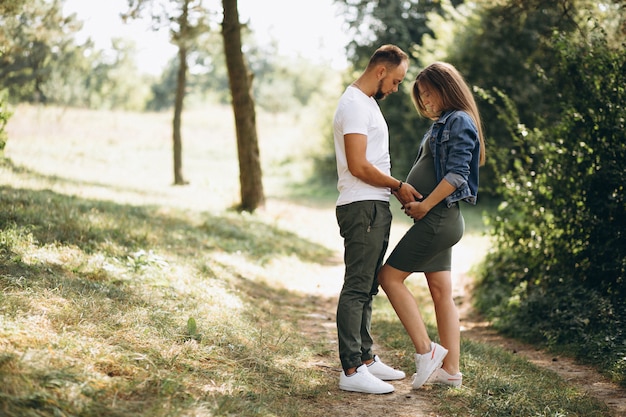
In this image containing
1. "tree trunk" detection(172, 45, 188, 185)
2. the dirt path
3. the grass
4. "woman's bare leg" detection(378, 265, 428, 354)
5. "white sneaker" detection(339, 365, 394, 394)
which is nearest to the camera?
the grass

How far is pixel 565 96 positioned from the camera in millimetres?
6609

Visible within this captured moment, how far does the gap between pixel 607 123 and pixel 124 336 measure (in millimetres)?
4976

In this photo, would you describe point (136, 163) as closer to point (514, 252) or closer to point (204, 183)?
point (204, 183)

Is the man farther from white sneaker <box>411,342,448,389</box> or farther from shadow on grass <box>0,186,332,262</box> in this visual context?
A: shadow on grass <box>0,186,332,262</box>

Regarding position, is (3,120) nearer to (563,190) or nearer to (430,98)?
(430,98)

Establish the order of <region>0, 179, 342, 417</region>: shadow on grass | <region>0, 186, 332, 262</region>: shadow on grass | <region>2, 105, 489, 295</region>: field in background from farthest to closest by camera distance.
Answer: <region>2, 105, 489, 295</region>: field in background
<region>0, 186, 332, 262</region>: shadow on grass
<region>0, 179, 342, 417</region>: shadow on grass

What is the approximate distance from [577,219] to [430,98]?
10.4 feet

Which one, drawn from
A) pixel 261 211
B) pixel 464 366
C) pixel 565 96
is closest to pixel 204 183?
pixel 261 211

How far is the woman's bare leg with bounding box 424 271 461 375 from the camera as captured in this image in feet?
13.1

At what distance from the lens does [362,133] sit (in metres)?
3.68

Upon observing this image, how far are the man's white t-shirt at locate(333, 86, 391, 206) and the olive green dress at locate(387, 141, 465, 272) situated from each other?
0.27 meters

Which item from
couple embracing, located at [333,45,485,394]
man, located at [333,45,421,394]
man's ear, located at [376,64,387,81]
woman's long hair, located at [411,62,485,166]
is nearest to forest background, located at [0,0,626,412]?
couple embracing, located at [333,45,485,394]

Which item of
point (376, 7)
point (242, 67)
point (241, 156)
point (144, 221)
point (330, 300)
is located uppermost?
point (376, 7)

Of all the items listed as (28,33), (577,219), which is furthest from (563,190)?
(28,33)
